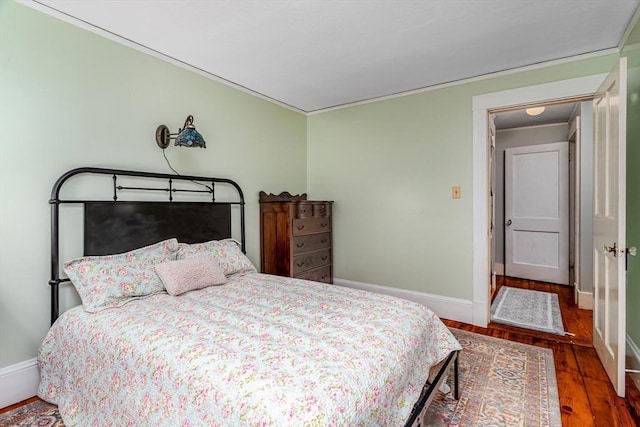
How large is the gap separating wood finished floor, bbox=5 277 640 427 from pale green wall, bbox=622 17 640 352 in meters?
0.36

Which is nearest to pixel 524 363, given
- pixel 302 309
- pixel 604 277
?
pixel 604 277

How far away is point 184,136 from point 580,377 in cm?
328

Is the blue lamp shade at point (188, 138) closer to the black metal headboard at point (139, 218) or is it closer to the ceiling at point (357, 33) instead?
the black metal headboard at point (139, 218)

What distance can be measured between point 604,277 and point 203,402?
2.61 m

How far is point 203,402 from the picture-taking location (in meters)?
1.14

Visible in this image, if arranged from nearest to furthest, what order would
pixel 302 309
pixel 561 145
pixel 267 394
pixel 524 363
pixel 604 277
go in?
pixel 267 394, pixel 302 309, pixel 604 277, pixel 524 363, pixel 561 145

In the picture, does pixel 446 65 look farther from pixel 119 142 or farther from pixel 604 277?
pixel 119 142

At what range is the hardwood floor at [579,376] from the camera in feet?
5.84

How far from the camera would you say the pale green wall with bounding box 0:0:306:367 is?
6.24 ft

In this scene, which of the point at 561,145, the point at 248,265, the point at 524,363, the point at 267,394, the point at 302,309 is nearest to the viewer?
the point at 267,394

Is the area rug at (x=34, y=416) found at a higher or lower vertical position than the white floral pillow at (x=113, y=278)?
lower

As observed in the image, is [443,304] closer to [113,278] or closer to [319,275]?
[319,275]

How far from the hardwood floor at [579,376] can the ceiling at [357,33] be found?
2394 mm

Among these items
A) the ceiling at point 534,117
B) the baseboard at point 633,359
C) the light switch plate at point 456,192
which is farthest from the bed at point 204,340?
the ceiling at point 534,117
